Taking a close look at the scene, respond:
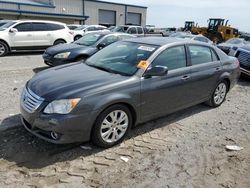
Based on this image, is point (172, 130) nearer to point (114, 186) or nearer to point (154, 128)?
point (154, 128)

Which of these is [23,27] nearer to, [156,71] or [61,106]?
[156,71]

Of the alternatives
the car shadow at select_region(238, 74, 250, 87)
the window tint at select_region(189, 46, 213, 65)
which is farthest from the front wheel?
the window tint at select_region(189, 46, 213, 65)

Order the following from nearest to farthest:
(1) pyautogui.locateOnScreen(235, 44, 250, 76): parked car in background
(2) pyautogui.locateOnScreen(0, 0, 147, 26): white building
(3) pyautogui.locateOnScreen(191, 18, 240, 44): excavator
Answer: (1) pyautogui.locateOnScreen(235, 44, 250, 76): parked car in background
(3) pyautogui.locateOnScreen(191, 18, 240, 44): excavator
(2) pyautogui.locateOnScreen(0, 0, 147, 26): white building

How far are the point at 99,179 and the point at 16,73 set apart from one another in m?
6.60

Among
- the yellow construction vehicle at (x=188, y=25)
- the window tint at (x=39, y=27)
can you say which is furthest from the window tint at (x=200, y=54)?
Answer: the yellow construction vehicle at (x=188, y=25)

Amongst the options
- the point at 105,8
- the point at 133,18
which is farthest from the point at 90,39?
the point at 133,18

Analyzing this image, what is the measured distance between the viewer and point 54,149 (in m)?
4.14

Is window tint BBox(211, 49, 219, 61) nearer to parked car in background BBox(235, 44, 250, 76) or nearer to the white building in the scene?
parked car in background BBox(235, 44, 250, 76)

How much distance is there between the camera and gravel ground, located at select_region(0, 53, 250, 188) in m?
3.50

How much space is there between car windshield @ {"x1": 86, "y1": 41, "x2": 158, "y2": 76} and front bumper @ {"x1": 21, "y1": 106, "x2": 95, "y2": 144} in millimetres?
1106

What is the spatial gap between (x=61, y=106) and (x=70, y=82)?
1.68 feet

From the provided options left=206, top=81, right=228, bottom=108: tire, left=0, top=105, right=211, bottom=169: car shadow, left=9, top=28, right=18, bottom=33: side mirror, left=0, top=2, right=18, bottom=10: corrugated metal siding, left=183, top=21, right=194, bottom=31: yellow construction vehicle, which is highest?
left=0, top=2, right=18, bottom=10: corrugated metal siding

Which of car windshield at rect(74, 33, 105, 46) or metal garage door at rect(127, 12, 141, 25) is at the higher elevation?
car windshield at rect(74, 33, 105, 46)

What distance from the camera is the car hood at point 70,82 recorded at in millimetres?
3879
